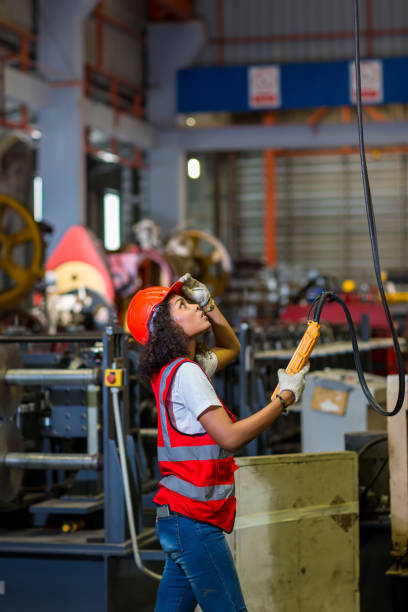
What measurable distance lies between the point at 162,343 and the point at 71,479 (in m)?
2.25

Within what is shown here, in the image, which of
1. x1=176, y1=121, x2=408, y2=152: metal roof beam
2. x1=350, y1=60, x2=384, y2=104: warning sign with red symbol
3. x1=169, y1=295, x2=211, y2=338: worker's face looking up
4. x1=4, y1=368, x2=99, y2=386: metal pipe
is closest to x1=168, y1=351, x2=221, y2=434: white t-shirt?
x1=169, y1=295, x2=211, y2=338: worker's face looking up

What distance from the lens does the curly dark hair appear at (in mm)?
2439

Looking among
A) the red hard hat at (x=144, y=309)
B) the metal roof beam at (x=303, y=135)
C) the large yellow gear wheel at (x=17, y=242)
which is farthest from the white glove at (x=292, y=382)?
the metal roof beam at (x=303, y=135)

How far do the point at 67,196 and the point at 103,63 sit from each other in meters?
4.70

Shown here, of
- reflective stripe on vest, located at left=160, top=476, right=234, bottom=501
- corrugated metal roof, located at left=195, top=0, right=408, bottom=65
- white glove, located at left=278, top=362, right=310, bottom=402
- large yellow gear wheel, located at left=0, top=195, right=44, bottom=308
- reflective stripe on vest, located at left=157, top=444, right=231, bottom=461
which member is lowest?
reflective stripe on vest, located at left=160, top=476, right=234, bottom=501

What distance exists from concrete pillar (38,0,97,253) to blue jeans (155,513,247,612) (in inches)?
449

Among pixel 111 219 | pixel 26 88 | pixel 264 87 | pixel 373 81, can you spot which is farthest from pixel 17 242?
pixel 111 219

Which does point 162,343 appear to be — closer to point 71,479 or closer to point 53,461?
point 53,461

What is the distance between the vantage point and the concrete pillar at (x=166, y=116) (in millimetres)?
18219

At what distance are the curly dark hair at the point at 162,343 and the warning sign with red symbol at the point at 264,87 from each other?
14279 mm

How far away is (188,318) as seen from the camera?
2473 mm

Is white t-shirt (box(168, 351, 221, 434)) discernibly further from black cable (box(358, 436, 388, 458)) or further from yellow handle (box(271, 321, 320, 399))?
black cable (box(358, 436, 388, 458))

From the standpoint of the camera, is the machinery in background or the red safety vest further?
the machinery in background

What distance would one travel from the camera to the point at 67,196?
1366 cm
